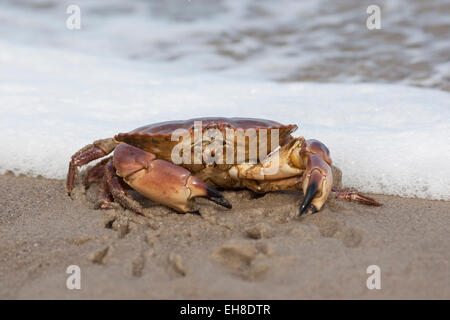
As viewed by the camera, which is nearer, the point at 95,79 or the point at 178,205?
the point at 178,205

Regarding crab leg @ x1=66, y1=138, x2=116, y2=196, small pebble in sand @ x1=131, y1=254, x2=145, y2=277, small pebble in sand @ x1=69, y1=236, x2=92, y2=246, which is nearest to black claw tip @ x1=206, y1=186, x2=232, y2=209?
small pebble in sand @ x1=131, y1=254, x2=145, y2=277

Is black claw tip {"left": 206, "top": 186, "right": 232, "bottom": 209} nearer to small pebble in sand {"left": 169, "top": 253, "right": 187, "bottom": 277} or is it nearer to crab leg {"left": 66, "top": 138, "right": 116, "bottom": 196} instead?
small pebble in sand {"left": 169, "top": 253, "right": 187, "bottom": 277}

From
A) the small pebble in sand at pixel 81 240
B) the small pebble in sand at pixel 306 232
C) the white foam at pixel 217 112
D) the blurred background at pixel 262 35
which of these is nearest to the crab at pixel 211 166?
the small pebble in sand at pixel 306 232

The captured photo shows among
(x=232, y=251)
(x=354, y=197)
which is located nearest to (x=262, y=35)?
(x=354, y=197)

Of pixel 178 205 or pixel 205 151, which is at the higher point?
pixel 205 151
